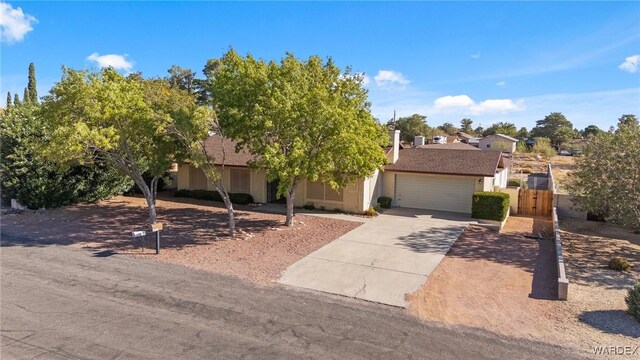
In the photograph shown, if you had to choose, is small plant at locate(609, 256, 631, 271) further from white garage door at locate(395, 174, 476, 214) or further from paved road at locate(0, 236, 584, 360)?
white garage door at locate(395, 174, 476, 214)

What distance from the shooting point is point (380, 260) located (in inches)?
524

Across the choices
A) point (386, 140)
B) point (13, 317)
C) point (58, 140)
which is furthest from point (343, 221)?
point (13, 317)

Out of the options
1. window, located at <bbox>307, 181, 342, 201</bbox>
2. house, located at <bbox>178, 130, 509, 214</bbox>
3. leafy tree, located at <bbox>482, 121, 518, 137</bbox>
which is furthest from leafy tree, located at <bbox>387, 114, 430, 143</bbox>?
window, located at <bbox>307, 181, 342, 201</bbox>

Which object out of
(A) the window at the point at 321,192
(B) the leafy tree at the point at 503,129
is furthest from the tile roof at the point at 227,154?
(B) the leafy tree at the point at 503,129

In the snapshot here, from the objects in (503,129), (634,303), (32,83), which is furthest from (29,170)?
(503,129)

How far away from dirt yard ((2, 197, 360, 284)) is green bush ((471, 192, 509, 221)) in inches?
237

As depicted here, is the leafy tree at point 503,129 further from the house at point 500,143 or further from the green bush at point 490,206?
the green bush at point 490,206

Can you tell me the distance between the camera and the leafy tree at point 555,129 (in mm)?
90312

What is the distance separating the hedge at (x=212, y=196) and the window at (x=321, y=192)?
3785 mm

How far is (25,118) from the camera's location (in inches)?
800

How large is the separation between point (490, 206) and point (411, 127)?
56.5 m

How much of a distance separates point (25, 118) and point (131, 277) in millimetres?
A: 14421

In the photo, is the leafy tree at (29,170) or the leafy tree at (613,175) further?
the leafy tree at (29,170)

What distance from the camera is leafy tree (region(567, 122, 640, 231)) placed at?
43.1ft
